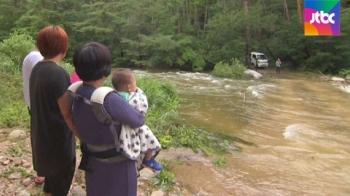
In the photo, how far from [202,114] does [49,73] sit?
716cm

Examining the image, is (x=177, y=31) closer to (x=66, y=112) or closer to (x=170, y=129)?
(x=170, y=129)

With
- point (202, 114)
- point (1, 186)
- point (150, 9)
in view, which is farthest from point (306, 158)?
point (150, 9)

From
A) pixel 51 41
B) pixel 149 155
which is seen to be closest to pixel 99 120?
pixel 149 155

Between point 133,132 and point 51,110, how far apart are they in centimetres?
63

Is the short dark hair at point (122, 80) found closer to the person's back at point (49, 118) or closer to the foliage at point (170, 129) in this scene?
the person's back at point (49, 118)

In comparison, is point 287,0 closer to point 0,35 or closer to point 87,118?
point 0,35

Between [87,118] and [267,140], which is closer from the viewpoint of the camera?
[87,118]

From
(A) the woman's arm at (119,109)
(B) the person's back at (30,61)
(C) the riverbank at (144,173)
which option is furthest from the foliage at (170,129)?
(A) the woman's arm at (119,109)

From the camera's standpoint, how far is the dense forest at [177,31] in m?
25.5

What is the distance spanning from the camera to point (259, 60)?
81.9 feet

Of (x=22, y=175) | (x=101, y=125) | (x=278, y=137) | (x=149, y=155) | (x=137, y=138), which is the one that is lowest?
(x=278, y=137)

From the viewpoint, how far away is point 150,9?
27094 millimetres

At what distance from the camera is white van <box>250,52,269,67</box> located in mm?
24922

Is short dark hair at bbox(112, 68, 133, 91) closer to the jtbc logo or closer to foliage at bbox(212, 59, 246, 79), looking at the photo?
the jtbc logo
